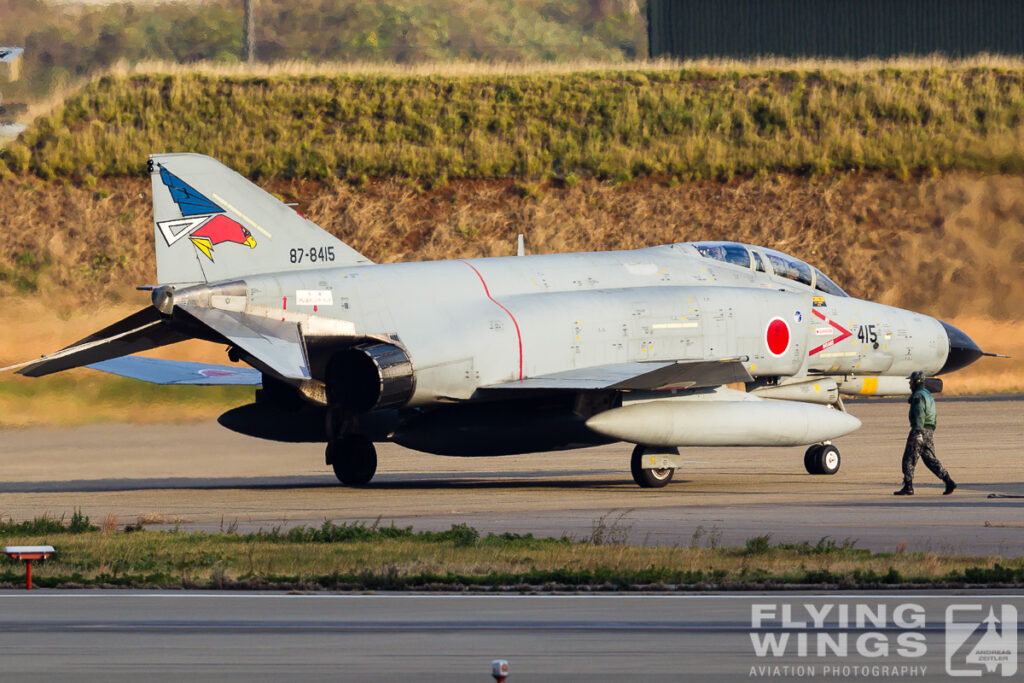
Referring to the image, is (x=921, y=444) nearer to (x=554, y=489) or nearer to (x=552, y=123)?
A: (x=554, y=489)

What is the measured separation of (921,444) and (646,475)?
14.0 feet

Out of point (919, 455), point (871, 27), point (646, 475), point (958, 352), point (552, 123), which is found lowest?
point (646, 475)

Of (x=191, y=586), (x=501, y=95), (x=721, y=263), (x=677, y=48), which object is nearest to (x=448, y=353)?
(x=721, y=263)

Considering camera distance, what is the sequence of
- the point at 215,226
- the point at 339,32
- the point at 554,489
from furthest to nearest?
the point at 339,32 → the point at 554,489 → the point at 215,226

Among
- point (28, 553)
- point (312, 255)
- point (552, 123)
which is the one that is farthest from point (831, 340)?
point (552, 123)

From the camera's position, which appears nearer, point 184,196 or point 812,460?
point 184,196

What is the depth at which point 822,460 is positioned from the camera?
78.8 feet

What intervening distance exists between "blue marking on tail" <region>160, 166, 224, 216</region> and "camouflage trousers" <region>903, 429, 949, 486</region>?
1000cm

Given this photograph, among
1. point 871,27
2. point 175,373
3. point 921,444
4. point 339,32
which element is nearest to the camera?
point 921,444

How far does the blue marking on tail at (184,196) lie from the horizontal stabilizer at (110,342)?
1.53 meters

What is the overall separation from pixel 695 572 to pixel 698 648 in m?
3.14

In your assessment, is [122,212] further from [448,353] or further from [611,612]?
[611,612]

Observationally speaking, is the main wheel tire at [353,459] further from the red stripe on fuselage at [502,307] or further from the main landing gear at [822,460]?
the main landing gear at [822,460]

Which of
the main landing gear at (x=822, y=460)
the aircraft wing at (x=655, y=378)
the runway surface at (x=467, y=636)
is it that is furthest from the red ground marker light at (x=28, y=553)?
the main landing gear at (x=822, y=460)
